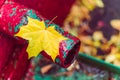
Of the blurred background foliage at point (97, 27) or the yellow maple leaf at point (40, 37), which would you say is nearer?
the yellow maple leaf at point (40, 37)

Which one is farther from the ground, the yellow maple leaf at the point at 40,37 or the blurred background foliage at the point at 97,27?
the yellow maple leaf at the point at 40,37

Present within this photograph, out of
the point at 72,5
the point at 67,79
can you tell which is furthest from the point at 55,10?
the point at 67,79

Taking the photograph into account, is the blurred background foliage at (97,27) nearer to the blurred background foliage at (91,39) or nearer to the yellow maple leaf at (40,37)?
the blurred background foliage at (91,39)

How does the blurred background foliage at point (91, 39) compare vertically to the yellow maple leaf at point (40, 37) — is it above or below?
below

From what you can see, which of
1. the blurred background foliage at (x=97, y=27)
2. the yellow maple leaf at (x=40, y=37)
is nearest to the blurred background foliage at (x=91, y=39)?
the blurred background foliage at (x=97, y=27)

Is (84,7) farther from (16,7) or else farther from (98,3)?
(16,7)

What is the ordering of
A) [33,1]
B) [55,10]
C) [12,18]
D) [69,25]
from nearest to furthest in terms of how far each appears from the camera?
[12,18] → [33,1] → [55,10] → [69,25]

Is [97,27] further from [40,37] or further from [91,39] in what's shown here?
[40,37]

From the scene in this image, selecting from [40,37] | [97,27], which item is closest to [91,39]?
[97,27]
